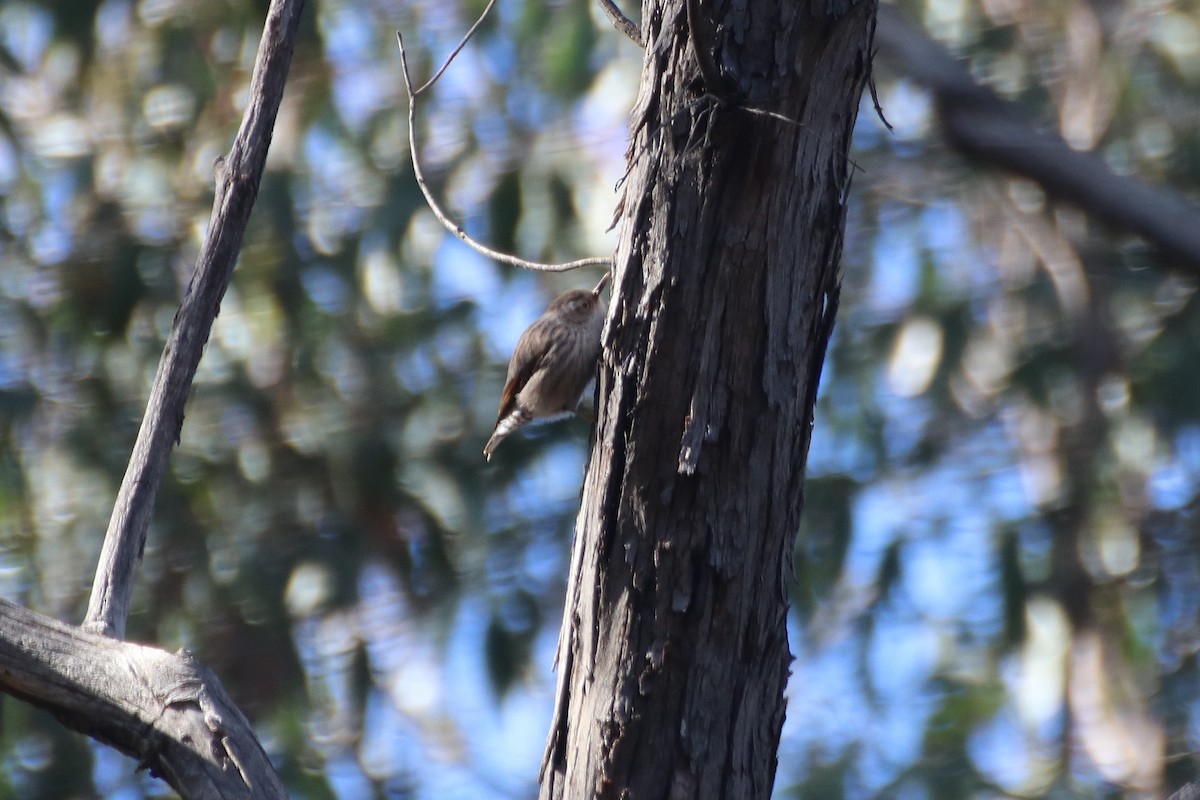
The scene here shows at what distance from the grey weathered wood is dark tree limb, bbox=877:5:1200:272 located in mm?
4779

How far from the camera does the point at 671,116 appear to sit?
2.35 metres

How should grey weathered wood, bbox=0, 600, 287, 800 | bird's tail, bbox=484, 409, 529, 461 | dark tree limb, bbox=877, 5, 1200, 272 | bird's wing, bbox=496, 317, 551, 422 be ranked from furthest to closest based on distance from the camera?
dark tree limb, bbox=877, 5, 1200, 272
bird's tail, bbox=484, 409, 529, 461
bird's wing, bbox=496, 317, 551, 422
grey weathered wood, bbox=0, 600, 287, 800

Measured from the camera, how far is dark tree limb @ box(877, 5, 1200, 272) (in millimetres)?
6086

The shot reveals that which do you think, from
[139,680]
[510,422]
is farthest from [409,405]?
[139,680]

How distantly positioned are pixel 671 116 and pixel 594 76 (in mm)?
4984

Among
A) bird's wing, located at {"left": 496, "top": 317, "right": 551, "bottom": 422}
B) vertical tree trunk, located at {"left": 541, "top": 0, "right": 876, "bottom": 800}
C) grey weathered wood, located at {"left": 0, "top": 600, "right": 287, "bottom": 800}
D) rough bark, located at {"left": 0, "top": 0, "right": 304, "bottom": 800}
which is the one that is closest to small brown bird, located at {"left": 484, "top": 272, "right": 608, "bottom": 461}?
bird's wing, located at {"left": 496, "top": 317, "right": 551, "bottom": 422}

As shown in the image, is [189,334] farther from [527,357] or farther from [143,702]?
[527,357]

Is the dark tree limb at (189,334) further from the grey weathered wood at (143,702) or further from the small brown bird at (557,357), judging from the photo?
the small brown bird at (557,357)

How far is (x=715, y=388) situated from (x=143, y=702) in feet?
3.71

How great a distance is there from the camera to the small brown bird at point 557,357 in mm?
4254

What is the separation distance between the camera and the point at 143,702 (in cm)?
234

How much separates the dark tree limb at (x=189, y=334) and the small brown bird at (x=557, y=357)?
4.61 feet

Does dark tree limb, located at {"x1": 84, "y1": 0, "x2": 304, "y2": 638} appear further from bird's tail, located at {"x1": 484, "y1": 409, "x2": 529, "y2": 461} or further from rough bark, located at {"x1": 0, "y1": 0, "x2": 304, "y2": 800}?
bird's tail, located at {"x1": 484, "y1": 409, "x2": 529, "y2": 461}

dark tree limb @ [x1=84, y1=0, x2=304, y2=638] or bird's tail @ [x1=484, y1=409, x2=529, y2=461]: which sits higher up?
bird's tail @ [x1=484, y1=409, x2=529, y2=461]
